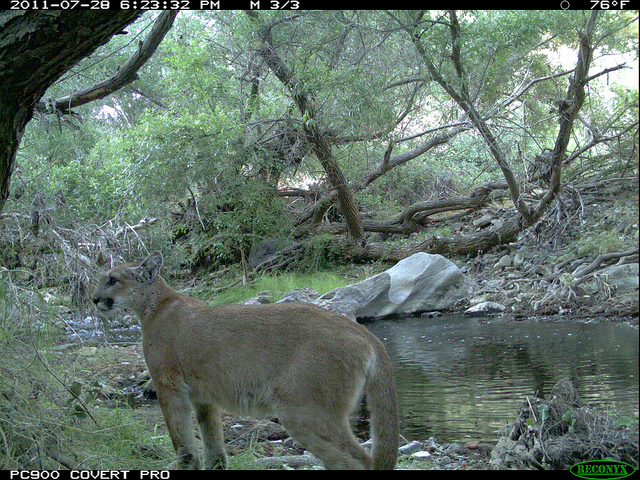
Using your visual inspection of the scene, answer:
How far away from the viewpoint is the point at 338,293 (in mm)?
9531

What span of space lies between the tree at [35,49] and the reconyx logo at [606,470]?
11.5ft

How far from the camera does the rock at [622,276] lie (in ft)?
8.07

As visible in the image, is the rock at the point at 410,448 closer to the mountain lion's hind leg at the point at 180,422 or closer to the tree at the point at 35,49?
the mountain lion's hind leg at the point at 180,422

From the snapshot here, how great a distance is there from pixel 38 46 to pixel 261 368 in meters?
2.33

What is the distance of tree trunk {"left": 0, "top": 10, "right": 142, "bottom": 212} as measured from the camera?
10.3 feet

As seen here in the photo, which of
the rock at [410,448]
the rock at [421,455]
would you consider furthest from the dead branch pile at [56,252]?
the rock at [421,455]

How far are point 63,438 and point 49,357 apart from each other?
107 cm

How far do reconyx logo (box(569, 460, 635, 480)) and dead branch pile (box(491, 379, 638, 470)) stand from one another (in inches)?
8.6

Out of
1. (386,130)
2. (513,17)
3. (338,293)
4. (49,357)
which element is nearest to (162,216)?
(338,293)

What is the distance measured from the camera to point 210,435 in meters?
3.95

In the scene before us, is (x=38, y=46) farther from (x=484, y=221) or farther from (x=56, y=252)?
(x=484, y=221)

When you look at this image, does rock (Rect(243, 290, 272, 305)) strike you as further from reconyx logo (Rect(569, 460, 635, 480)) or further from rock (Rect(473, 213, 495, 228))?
reconyx logo (Rect(569, 460, 635, 480))

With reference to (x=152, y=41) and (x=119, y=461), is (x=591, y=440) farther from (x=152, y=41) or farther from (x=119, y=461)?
(x=152, y=41)

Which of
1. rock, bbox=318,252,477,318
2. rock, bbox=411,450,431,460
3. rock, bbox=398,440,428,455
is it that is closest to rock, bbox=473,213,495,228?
rock, bbox=318,252,477,318
